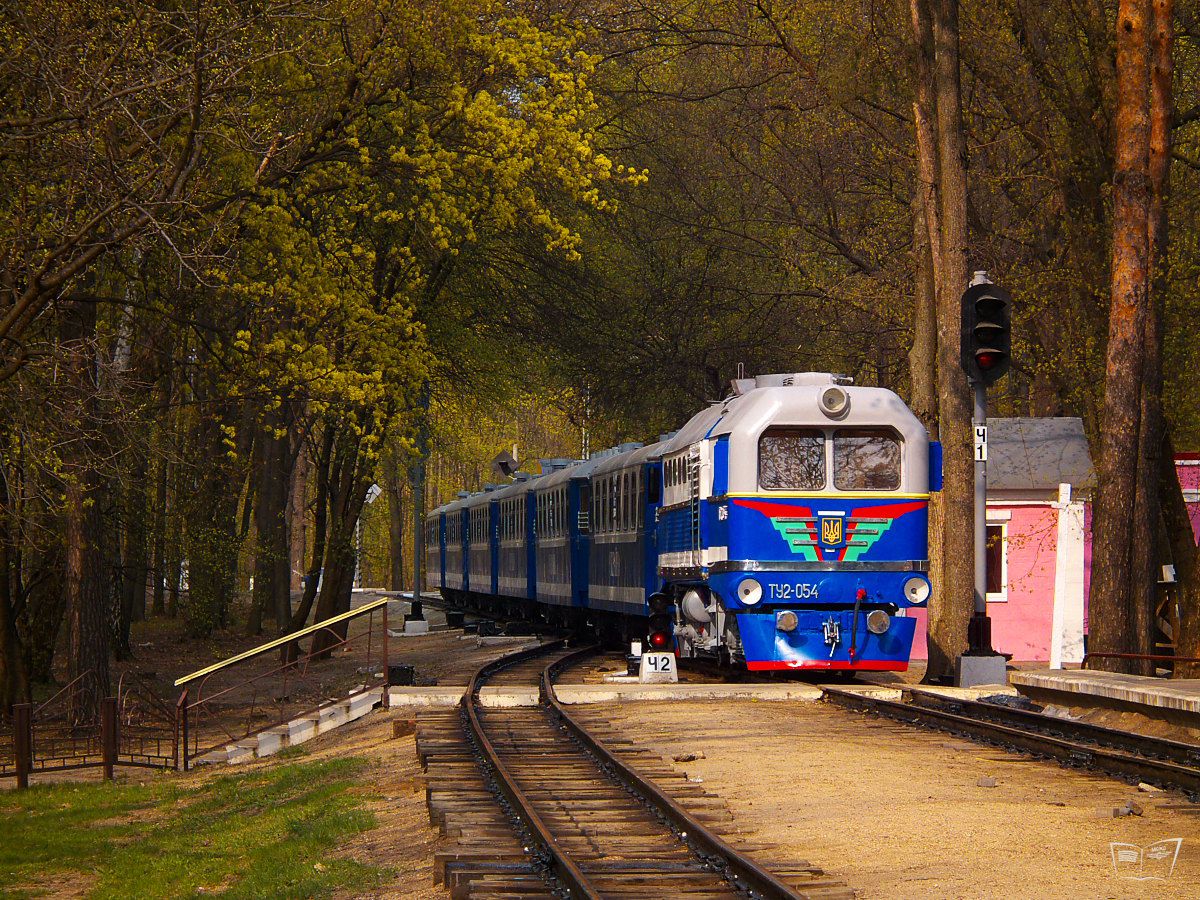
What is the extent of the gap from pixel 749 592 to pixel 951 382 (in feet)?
14.3

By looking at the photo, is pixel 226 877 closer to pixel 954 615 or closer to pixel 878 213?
pixel 954 615

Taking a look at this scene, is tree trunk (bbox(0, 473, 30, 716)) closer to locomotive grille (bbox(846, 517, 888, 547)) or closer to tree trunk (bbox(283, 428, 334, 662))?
tree trunk (bbox(283, 428, 334, 662))

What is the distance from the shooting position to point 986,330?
17.2 meters

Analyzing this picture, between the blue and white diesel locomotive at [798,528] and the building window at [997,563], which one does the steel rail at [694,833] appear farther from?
the building window at [997,563]

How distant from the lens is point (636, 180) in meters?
21.7

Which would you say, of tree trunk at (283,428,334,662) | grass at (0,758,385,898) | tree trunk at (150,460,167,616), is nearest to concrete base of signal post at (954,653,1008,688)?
grass at (0,758,385,898)

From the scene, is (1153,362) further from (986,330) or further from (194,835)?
(194,835)

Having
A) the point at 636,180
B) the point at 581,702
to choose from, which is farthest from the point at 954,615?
the point at 636,180

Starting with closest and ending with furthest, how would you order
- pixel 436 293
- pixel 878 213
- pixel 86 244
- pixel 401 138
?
1. pixel 86 244
2. pixel 401 138
3. pixel 436 293
4. pixel 878 213

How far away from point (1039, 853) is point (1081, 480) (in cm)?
1954

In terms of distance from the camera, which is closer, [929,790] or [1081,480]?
[929,790]

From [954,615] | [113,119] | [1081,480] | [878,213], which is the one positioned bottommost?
[954,615]

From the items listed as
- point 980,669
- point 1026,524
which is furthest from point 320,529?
point 980,669

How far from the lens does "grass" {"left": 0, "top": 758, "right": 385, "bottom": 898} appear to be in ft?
34.8
